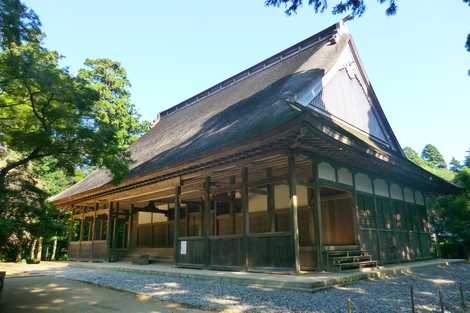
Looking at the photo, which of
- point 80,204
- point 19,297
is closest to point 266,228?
point 19,297

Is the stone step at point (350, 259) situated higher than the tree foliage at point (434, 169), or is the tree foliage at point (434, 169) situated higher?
the tree foliage at point (434, 169)

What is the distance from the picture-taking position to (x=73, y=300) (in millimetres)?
6883

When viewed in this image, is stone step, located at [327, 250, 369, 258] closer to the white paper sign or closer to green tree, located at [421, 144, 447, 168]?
the white paper sign

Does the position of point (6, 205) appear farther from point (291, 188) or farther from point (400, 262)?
point (400, 262)

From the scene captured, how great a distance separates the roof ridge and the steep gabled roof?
0.13 ft

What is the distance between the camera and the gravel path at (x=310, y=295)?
5.58 m

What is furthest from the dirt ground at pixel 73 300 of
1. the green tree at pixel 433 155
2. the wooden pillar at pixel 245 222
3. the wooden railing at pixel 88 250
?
the green tree at pixel 433 155

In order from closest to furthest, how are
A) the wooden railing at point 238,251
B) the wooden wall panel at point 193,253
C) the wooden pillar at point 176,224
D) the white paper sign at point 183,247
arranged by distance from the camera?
the wooden railing at point 238,251 < the wooden wall panel at point 193,253 < the white paper sign at point 183,247 < the wooden pillar at point 176,224

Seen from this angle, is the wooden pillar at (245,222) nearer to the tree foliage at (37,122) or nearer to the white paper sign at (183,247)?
the white paper sign at (183,247)

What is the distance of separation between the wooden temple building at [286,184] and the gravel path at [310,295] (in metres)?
1.39

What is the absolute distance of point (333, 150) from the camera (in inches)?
361

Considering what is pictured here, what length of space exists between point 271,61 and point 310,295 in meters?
12.2

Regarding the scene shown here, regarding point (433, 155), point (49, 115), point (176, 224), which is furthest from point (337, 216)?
point (433, 155)

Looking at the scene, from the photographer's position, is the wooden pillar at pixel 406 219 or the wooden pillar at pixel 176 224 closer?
the wooden pillar at pixel 176 224
